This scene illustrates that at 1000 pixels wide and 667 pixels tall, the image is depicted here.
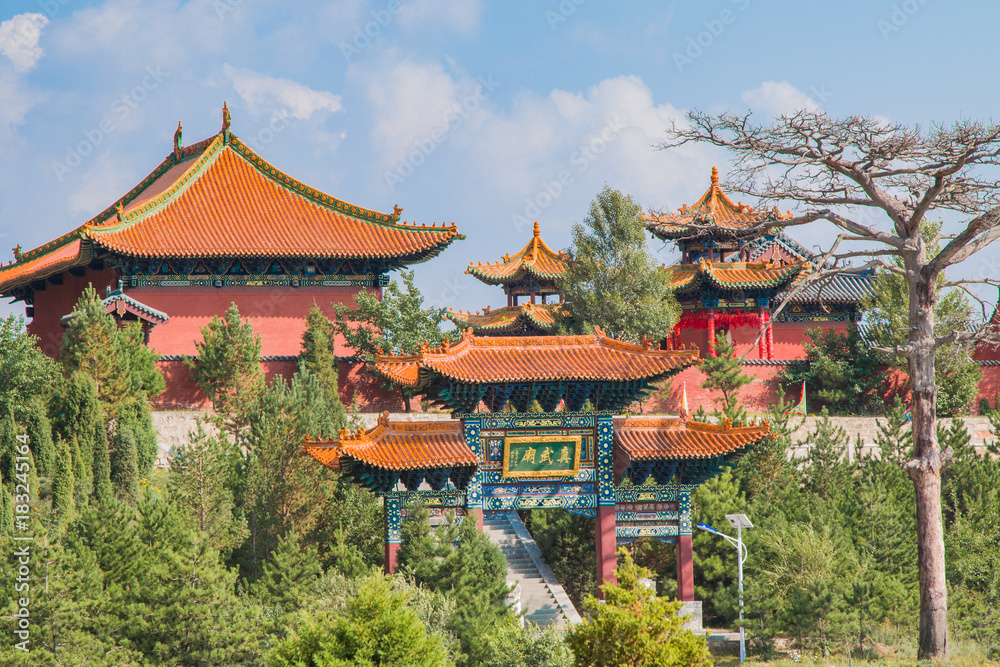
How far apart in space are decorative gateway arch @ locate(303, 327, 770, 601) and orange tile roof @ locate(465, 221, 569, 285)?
17.7m

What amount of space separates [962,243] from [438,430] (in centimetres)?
964

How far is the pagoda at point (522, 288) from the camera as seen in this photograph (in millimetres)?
36344

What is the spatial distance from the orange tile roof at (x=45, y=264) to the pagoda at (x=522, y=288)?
39.9 ft

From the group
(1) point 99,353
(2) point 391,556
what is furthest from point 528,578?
(1) point 99,353

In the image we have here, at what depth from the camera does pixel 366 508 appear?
2008cm

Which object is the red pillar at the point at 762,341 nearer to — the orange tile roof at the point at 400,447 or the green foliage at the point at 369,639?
the orange tile roof at the point at 400,447

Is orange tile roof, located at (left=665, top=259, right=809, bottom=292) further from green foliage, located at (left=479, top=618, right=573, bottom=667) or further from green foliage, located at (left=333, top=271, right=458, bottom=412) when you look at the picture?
green foliage, located at (left=479, top=618, right=573, bottom=667)

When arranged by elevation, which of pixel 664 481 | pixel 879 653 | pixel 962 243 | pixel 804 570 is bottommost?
pixel 879 653

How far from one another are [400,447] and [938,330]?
17070 millimetres

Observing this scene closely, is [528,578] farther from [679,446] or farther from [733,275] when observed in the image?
[733,275]

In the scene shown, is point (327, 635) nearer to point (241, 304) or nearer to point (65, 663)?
point (65, 663)

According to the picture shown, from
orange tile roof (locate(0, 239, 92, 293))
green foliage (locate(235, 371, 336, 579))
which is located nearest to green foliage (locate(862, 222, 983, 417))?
green foliage (locate(235, 371, 336, 579))

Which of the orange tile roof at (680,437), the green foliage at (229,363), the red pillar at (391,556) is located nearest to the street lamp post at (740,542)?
the orange tile roof at (680,437)

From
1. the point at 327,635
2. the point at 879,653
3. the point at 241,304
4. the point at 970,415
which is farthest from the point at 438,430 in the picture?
the point at 970,415
